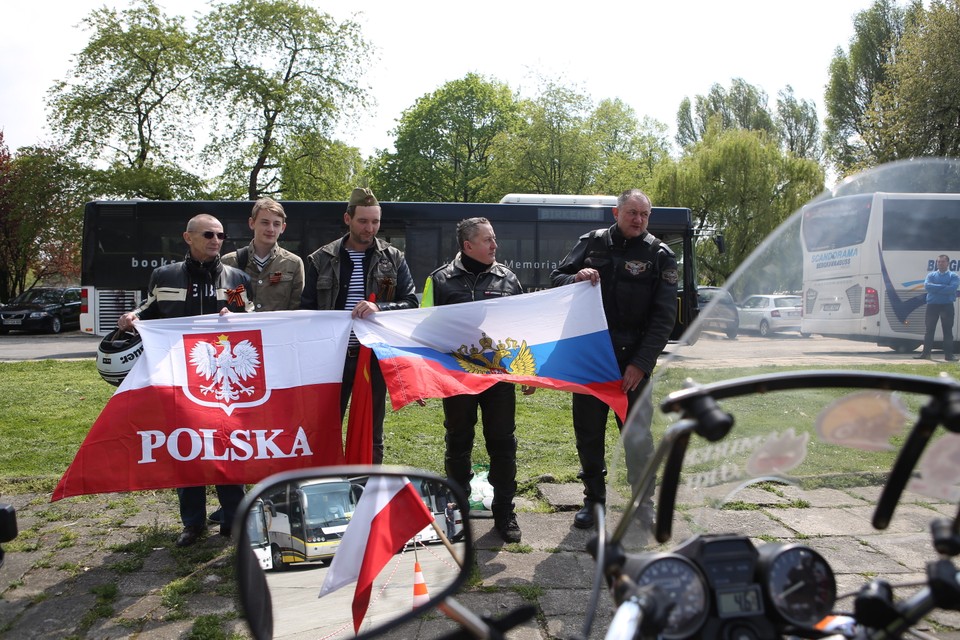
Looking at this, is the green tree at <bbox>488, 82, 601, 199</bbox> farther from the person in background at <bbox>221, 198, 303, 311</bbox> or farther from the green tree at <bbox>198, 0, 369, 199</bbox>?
the person in background at <bbox>221, 198, 303, 311</bbox>

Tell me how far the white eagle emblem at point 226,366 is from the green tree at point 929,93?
27.0 m

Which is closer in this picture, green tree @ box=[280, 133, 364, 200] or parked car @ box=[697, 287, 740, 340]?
parked car @ box=[697, 287, 740, 340]

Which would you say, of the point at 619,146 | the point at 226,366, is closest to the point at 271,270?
the point at 226,366

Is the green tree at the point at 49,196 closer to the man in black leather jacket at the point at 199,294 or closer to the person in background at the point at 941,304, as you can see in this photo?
the man in black leather jacket at the point at 199,294

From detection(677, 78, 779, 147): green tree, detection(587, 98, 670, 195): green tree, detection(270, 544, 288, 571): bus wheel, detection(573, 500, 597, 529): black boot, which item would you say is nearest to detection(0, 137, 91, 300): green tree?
detection(587, 98, 670, 195): green tree

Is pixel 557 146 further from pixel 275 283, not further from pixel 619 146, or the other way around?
pixel 275 283

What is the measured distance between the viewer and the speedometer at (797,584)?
1.52 meters

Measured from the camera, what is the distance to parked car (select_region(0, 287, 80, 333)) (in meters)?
26.4

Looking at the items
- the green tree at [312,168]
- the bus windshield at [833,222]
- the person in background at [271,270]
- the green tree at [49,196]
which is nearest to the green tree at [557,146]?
the green tree at [312,168]

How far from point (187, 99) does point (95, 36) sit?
12.9 ft

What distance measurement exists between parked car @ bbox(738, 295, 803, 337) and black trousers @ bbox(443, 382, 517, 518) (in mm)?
2758

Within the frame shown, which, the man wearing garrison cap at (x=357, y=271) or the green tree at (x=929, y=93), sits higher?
the green tree at (x=929, y=93)

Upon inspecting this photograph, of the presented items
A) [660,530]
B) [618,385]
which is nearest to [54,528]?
[618,385]

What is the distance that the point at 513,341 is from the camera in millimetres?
4820
